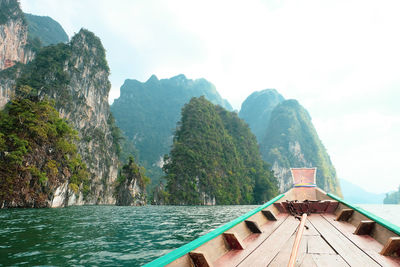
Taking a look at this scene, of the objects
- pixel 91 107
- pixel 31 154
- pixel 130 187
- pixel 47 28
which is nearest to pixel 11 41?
pixel 91 107

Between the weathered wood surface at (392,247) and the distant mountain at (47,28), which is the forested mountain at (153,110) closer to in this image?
the distant mountain at (47,28)

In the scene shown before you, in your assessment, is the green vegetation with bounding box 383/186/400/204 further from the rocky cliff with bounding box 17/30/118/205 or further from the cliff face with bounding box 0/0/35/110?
the cliff face with bounding box 0/0/35/110

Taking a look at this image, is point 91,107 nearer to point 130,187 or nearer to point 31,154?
point 130,187

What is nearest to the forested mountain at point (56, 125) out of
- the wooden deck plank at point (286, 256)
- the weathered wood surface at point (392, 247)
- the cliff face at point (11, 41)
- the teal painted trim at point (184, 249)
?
the cliff face at point (11, 41)

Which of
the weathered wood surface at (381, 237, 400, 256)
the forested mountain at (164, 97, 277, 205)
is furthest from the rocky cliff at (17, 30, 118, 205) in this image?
the weathered wood surface at (381, 237, 400, 256)

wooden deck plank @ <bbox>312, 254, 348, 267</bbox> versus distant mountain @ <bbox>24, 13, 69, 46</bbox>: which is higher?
distant mountain @ <bbox>24, 13, 69, 46</bbox>

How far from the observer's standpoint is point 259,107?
566 ft

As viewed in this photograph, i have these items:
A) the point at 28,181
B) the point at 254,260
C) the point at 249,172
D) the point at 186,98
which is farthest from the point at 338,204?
the point at 186,98

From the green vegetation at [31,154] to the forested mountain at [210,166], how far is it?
74.7 ft

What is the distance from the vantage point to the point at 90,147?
163ft

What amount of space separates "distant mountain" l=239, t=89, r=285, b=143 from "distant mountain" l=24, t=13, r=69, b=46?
124439 millimetres

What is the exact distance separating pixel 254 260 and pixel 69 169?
36.9 metres

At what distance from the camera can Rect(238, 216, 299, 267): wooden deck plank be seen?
2.33 meters

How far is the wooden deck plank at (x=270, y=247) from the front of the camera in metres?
2.33
